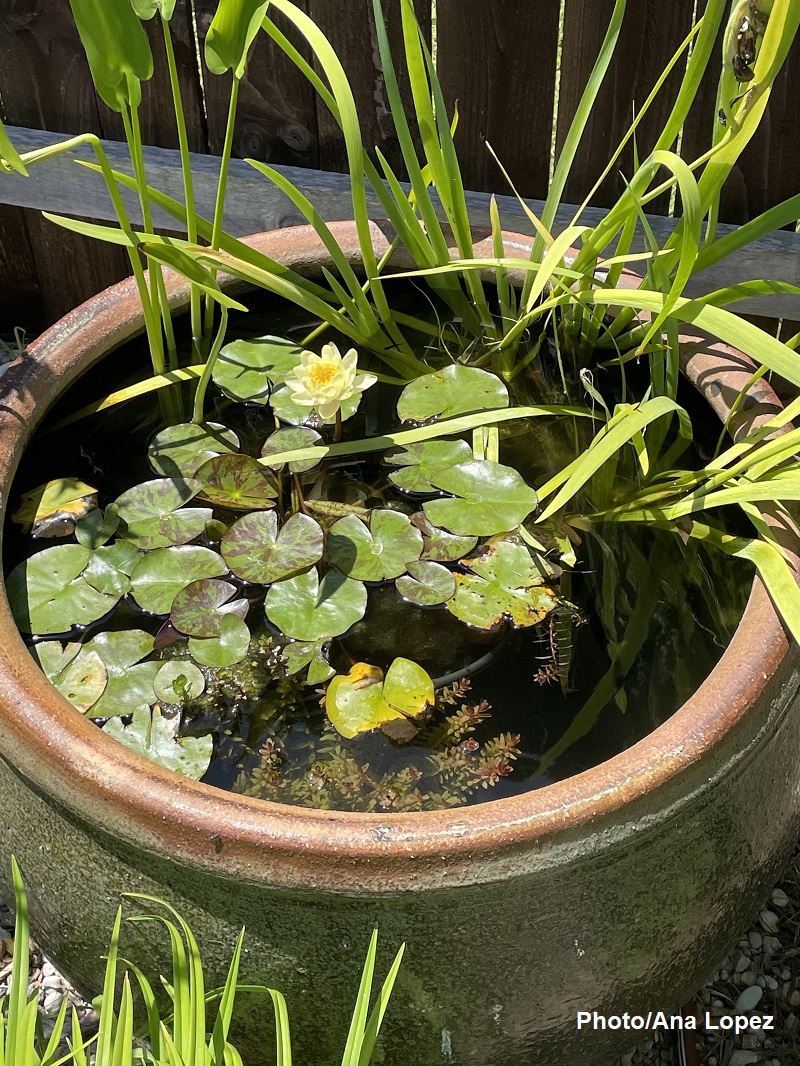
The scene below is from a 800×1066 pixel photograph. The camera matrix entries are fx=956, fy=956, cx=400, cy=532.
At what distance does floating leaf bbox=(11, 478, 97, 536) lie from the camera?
1.03 m

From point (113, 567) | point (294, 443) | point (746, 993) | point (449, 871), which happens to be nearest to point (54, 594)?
point (113, 567)

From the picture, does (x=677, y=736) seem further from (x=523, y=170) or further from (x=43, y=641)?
(x=523, y=170)

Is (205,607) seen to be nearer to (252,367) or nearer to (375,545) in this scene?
(375,545)

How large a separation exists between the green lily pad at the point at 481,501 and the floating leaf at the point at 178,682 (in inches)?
11.8

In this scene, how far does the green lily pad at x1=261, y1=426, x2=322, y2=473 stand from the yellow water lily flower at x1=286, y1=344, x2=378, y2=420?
9 cm

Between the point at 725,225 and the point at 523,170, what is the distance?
34 centimetres

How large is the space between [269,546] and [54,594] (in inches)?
8.8

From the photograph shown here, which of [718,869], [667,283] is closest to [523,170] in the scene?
[667,283]

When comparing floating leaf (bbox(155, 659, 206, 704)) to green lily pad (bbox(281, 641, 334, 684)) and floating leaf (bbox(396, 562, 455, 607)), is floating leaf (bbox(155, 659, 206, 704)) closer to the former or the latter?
green lily pad (bbox(281, 641, 334, 684))

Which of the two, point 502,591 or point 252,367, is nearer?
point 502,591

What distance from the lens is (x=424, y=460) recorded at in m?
1.08

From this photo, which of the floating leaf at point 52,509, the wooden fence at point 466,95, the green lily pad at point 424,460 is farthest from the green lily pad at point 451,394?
the wooden fence at point 466,95

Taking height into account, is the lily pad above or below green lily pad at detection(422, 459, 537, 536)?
below

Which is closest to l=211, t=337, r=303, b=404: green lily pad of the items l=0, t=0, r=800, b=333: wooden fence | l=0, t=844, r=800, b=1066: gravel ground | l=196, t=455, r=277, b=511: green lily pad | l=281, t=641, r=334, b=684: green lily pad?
l=196, t=455, r=277, b=511: green lily pad
